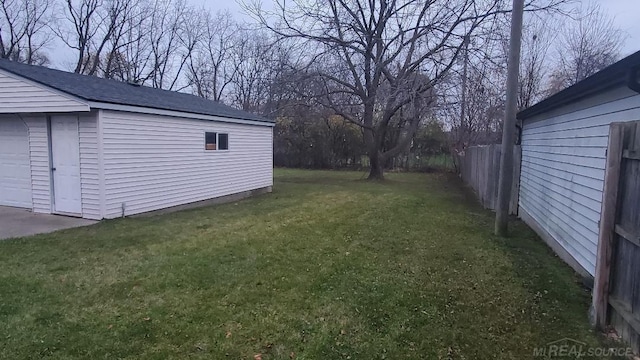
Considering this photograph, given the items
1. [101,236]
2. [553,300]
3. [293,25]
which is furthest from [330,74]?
[553,300]

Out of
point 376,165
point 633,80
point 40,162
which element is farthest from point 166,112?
point 376,165

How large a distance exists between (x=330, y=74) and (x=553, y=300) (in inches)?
565

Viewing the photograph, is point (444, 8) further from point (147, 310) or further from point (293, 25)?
point (147, 310)

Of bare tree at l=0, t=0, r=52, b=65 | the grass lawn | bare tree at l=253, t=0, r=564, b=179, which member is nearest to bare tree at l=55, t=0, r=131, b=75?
bare tree at l=0, t=0, r=52, b=65

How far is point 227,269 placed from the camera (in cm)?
496

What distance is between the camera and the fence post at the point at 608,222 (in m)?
3.10

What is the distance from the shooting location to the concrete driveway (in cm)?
680

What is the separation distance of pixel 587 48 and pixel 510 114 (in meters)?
16.1

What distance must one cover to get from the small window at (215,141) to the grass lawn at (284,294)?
12.5 ft

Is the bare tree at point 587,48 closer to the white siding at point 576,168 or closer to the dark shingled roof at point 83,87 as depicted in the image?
the white siding at point 576,168

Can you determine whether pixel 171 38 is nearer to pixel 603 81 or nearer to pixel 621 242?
pixel 603 81

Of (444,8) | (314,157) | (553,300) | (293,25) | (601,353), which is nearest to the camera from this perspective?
(601,353)

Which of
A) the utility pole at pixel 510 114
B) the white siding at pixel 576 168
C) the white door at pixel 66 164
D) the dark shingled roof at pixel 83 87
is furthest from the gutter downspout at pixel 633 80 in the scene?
the white door at pixel 66 164

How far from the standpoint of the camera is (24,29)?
85.1ft
